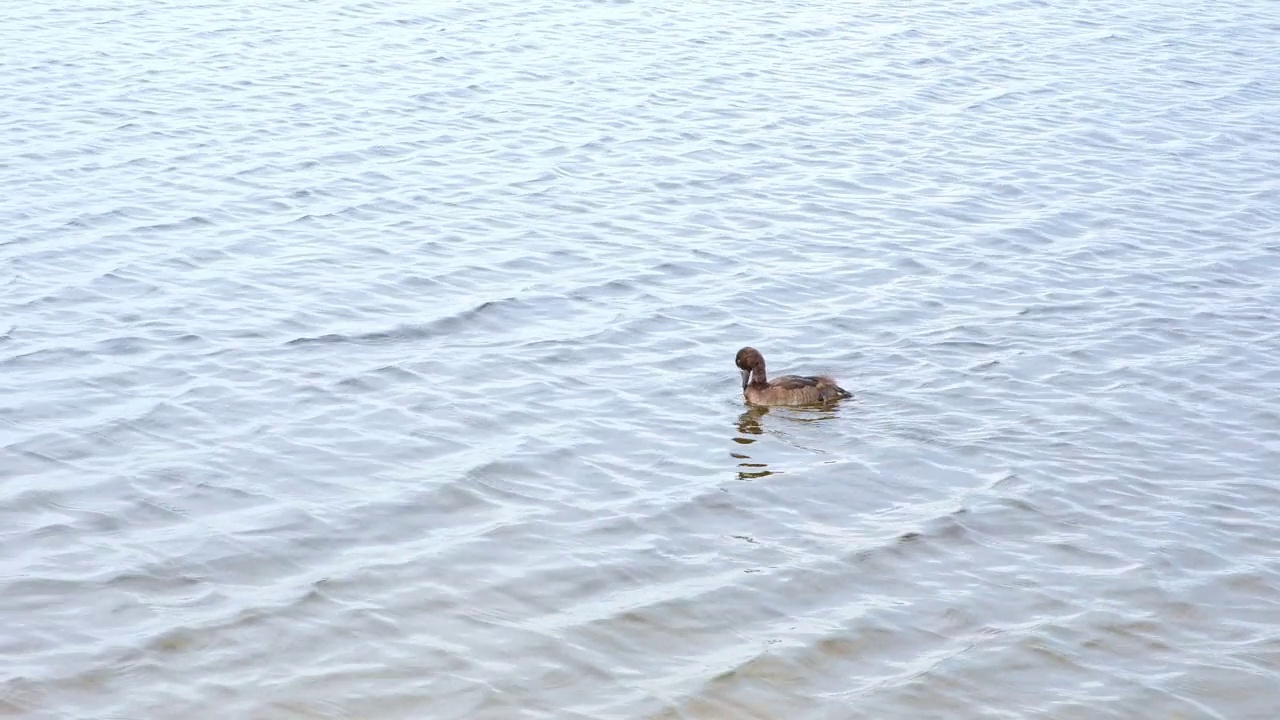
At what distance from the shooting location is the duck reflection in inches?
389

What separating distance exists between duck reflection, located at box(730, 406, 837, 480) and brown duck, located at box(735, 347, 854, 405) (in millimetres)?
56

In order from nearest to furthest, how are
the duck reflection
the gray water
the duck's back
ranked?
the gray water → the duck reflection → the duck's back

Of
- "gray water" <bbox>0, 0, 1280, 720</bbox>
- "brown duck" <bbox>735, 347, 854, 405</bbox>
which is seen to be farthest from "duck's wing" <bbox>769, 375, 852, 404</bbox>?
"gray water" <bbox>0, 0, 1280, 720</bbox>

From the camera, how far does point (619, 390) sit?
421 inches

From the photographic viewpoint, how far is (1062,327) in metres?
12.2

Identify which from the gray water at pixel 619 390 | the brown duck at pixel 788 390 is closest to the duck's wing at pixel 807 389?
the brown duck at pixel 788 390

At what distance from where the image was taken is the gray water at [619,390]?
747 cm

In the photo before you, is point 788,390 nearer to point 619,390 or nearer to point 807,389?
point 807,389

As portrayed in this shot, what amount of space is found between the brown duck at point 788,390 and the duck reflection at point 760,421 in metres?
0.06

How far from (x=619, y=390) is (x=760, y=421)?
953 mm

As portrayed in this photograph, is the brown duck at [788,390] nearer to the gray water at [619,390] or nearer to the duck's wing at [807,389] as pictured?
the duck's wing at [807,389]

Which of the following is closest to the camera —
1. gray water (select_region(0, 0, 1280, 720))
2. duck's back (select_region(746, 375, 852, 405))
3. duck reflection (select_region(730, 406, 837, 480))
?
gray water (select_region(0, 0, 1280, 720))

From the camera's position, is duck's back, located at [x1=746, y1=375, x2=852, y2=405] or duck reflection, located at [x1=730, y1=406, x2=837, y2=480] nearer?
duck reflection, located at [x1=730, y1=406, x2=837, y2=480]

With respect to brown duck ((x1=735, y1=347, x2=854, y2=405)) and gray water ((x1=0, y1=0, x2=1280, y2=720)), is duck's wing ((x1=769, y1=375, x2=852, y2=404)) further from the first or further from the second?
gray water ((x1=0, y1=0, x2=1280, y2=720))
